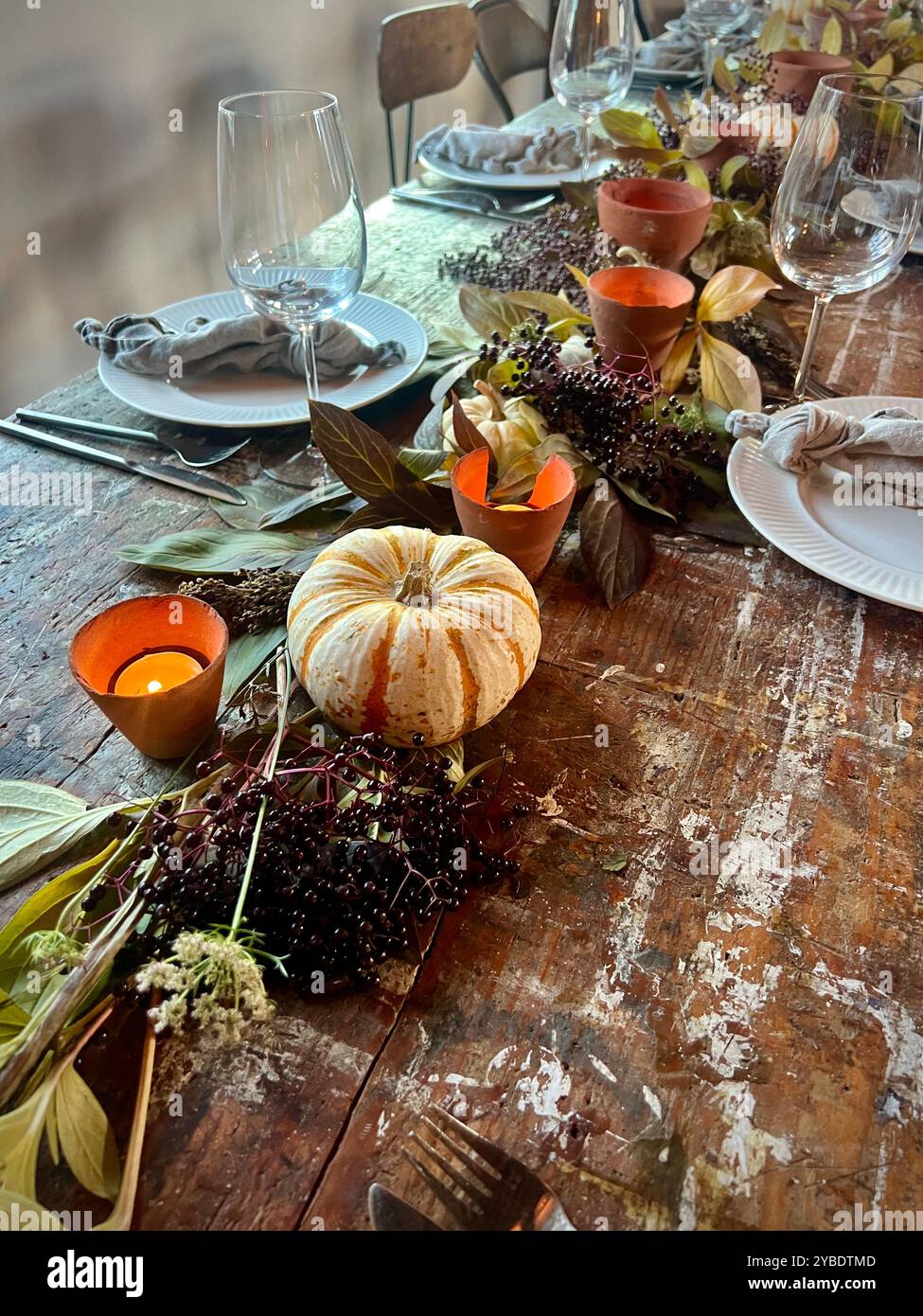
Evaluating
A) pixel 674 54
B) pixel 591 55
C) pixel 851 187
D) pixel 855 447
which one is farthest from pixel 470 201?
pixel 674 54

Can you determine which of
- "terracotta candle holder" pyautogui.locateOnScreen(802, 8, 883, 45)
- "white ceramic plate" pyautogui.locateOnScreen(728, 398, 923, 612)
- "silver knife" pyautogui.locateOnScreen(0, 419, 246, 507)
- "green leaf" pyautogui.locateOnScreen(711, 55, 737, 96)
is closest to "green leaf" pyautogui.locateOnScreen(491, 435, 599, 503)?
"white ceramic plate" pyautogui.locateOnScreen(728, 398, 923, 612)

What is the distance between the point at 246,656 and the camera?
0.60 metres

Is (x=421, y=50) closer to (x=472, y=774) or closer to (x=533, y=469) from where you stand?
(x=533, y=469)

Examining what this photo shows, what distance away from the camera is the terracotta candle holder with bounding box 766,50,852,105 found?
4.46 feet

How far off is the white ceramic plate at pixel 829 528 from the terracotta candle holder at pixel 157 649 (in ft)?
1.36

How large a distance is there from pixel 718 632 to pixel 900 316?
0.68 meters

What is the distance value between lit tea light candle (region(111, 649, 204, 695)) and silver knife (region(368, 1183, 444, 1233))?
311 millimetres

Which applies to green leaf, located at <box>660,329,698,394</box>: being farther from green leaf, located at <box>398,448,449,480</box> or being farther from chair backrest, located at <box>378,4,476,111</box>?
chair backrest, located at <box>378,4,476,111</box>

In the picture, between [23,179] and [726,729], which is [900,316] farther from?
[23,179]

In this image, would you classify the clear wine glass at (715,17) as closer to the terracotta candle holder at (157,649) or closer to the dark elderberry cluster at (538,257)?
the dark elderberry cluster at (538,257)

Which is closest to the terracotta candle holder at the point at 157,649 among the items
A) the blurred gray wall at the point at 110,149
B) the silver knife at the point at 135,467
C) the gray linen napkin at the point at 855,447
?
the silver knife at the point at 135,467

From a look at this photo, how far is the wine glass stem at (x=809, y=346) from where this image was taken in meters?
0.84

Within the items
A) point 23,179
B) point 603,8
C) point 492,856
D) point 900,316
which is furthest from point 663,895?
point 23,179

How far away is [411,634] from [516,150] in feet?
3.67
